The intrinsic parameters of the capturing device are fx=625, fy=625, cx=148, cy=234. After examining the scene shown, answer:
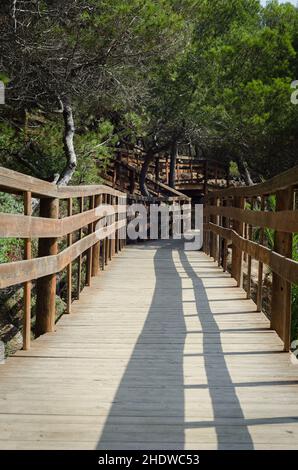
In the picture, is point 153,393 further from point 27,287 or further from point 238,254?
point 238,254

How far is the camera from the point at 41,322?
5.29 metres

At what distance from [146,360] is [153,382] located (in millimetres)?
563

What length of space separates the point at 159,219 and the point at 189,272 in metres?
10.7

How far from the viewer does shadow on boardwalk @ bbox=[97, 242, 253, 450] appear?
287 centimetres

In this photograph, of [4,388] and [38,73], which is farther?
[38,73]

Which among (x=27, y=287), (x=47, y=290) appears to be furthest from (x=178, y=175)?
(x=27, y=287)

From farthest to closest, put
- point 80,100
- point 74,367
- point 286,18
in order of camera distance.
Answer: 1. point 286,18
2. point 80,100
3. point 74,367

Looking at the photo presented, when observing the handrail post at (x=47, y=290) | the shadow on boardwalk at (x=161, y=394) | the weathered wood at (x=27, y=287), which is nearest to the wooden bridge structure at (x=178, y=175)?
the handrail post at (x=47, y=290)

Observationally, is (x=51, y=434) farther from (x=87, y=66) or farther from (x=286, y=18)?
(x=286, y=18)

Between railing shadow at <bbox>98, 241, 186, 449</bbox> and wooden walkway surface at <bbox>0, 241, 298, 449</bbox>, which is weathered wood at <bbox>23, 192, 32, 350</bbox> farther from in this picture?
railing shadow at <bbox>98, 241, 186, 449</bbox>

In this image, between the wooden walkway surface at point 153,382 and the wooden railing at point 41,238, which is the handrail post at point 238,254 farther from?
the wooden railing at point 41,238

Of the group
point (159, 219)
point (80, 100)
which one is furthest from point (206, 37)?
point (80, 100)

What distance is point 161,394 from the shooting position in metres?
3.57

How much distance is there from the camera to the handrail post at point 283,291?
4488 millimetres
